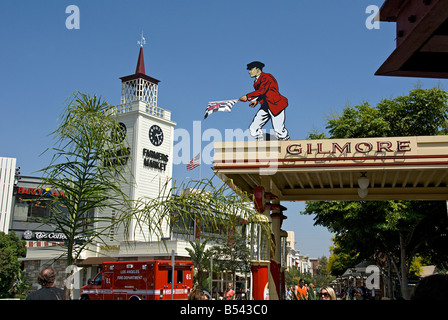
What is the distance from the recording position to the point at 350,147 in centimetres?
A: 1292

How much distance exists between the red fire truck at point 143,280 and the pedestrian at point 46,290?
18419mm

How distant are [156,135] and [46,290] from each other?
2419 inches

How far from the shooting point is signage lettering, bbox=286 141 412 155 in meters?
12.7

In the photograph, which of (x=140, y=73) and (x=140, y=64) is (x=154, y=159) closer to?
(x=140, y=73)

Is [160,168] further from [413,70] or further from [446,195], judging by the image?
[413,70]

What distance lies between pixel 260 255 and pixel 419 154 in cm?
503

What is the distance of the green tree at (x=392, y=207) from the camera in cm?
2558

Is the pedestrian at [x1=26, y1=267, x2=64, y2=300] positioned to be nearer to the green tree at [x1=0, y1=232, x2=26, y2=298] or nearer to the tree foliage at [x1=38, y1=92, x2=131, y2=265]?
the tree foliage at [x1=38, y1=92, x2=131, y2=265]

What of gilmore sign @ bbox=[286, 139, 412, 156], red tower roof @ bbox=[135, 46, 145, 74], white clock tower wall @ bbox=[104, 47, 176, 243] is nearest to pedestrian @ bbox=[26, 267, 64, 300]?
gilmore sign @ bbox=[286, 139, 412, 156]

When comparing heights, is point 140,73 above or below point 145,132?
above

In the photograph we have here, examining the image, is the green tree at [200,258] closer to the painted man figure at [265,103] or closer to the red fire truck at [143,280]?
the red fire truck at [143,280]

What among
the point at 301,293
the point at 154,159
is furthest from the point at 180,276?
the point at 154,159
